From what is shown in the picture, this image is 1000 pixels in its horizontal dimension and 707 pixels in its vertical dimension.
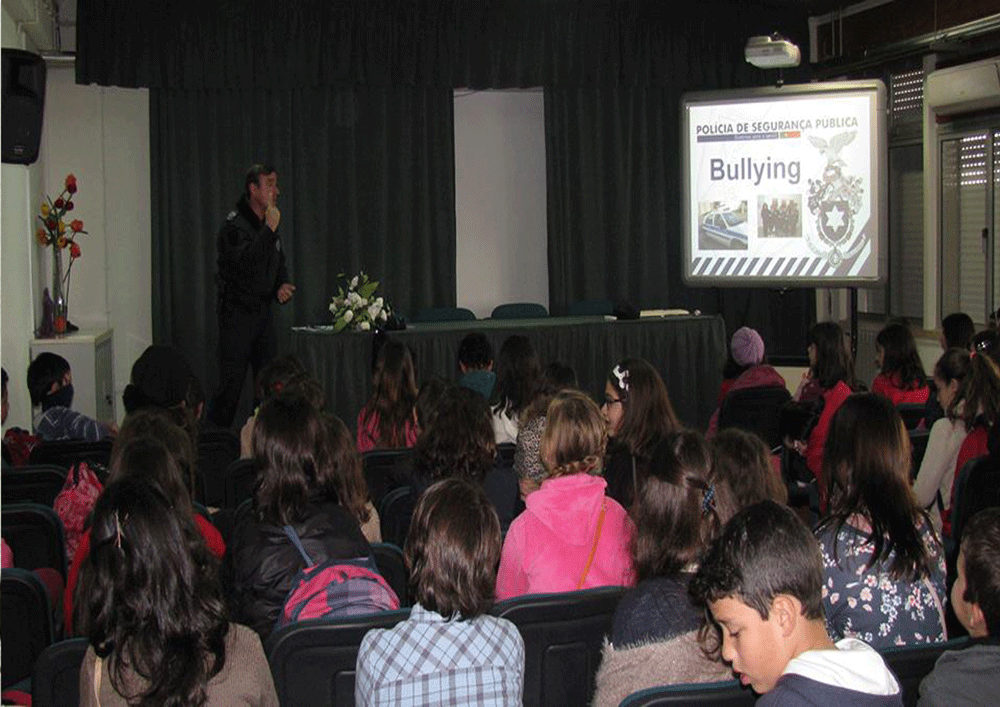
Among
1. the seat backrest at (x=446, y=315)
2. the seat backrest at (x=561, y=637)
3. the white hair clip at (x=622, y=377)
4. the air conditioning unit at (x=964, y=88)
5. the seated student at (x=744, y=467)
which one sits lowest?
the seat backrest at (x=561, y=637)

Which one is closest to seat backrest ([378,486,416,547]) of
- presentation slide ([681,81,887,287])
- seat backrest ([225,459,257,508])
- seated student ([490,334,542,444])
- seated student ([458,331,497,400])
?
seat backrest ([225,459,257,508])

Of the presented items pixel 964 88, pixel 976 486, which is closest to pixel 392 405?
pixel 976 486

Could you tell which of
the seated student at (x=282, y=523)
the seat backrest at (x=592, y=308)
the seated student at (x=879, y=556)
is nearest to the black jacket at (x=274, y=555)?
the seated student at (x=282, y=523)

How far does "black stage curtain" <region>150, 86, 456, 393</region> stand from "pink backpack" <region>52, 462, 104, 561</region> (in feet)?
18.8

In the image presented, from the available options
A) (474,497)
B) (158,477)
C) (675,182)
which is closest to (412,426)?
(158,477)

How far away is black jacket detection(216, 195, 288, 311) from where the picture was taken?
7684mm

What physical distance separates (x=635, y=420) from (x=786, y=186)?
5.46m

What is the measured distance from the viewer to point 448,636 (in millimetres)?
2215

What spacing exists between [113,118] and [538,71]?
10.9ft

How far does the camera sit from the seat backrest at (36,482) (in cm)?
392

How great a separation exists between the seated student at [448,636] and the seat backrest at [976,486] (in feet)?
7.13

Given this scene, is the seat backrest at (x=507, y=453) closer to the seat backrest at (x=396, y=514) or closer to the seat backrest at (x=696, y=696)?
the seat backrest at (x=396, y=514)

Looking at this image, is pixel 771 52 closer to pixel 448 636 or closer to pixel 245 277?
pixel 245 277

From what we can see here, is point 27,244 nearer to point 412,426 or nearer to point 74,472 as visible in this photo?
point 412,426
